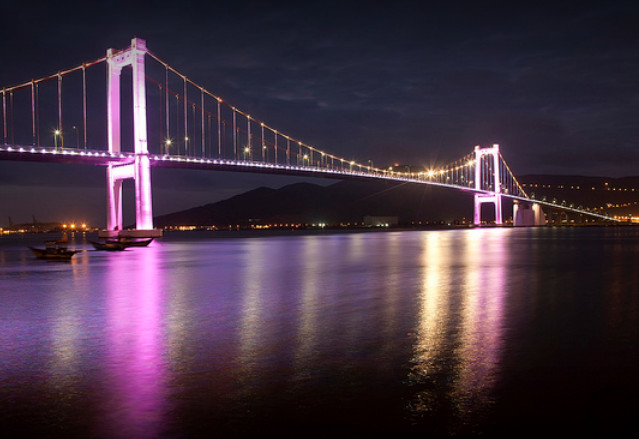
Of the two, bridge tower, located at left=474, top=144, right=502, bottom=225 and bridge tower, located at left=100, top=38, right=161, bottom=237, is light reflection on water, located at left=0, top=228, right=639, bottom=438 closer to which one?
bridge tower, located at left=100, top=38, right=161, bottom=237

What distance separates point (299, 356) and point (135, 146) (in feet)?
138

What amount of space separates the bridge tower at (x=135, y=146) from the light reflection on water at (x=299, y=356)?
106 ft

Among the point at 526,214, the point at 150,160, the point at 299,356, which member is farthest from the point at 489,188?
the point at 299,356

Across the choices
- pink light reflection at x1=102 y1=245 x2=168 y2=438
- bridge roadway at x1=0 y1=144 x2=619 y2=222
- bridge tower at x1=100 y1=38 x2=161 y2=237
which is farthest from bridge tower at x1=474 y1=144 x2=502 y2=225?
pink light reflection at x1=102 y1=245 x2=168 y2=438

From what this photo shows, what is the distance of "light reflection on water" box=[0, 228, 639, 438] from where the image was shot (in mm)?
4453

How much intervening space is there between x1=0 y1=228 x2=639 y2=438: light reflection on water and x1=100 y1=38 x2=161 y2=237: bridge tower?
106 feet

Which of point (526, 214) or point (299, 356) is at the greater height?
point (526, 214)

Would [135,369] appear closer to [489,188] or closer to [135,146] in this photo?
[135,146]

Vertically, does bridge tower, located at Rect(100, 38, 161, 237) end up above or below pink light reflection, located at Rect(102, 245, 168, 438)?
above

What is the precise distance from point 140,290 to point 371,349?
8609 millimetres

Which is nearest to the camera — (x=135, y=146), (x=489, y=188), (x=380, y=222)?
(x=135, y=146)

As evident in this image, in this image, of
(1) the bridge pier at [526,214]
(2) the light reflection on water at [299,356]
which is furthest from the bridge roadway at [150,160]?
(1) the bridge pier at [526,214]

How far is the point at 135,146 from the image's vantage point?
149 ft

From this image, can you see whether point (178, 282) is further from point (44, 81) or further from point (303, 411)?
point (44, 81)
